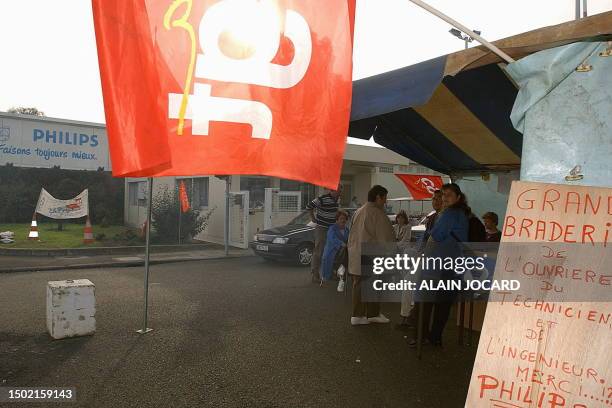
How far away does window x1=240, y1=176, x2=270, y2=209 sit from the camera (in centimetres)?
1553

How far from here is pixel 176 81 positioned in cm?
234

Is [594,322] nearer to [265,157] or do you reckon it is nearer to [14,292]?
[265,157]

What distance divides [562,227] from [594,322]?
20.8 inches

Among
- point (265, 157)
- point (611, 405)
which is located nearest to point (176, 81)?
point (265, 157)

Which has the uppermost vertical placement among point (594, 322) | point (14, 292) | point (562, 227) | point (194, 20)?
point (194, 20)

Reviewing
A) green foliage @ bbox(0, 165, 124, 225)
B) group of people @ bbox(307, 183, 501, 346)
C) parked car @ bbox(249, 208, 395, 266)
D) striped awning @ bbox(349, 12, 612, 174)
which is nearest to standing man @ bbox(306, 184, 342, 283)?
group of people @ bbox(307, 183, 501, 346)

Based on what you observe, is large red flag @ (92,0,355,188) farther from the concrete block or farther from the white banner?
the white banner

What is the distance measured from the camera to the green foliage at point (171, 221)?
50.6ft

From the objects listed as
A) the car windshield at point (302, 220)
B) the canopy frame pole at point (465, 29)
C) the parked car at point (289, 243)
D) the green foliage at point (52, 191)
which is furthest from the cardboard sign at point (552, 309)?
the green foliage at point (52, 191)

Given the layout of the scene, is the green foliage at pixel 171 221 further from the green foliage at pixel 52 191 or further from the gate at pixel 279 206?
the green foliage at pixel 52 191

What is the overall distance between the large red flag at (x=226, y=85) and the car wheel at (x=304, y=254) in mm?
8660

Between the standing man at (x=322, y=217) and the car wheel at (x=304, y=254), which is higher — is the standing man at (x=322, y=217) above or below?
above

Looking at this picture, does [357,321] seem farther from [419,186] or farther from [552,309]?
[419,186]

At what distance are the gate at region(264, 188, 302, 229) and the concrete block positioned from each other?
9.08m
